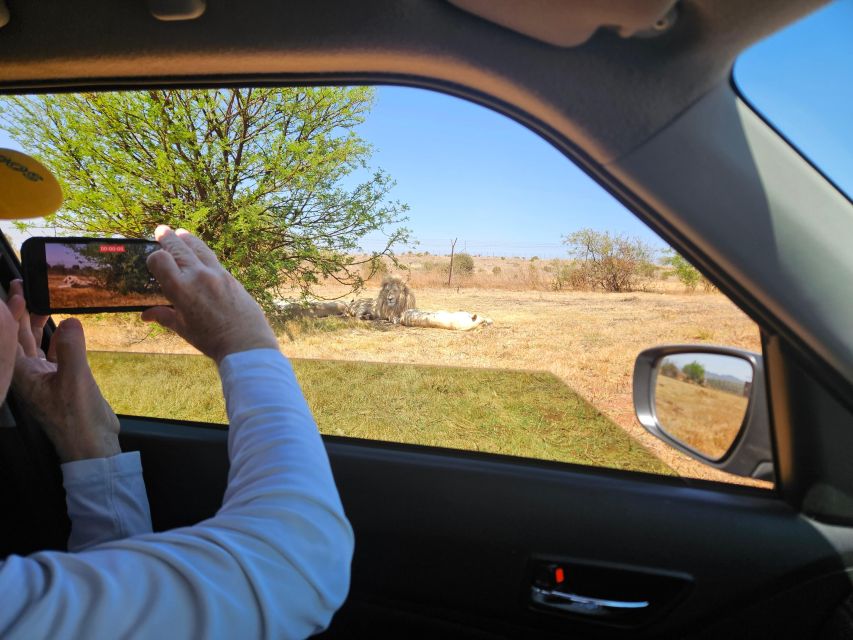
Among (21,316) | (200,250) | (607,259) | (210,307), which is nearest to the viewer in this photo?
(210,307)

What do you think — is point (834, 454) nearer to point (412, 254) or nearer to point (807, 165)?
point (807, 165)

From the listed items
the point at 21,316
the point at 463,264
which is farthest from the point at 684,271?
the point at 21,316

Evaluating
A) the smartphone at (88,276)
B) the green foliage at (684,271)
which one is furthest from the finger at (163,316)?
the green foliage at (684,271)

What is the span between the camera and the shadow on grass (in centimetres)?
218

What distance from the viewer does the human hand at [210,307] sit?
1.03m

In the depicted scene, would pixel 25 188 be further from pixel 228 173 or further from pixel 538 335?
pixel 538 335

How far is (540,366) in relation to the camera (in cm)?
253

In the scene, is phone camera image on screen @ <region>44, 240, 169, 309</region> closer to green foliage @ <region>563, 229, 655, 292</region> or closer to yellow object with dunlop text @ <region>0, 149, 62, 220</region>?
yellow object with dunlop text @ <region>0, 149, 62, 220</region>

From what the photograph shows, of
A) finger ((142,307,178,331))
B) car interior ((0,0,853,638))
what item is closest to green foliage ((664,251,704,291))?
car interior ((0,0,853,638))

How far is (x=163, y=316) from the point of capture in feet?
4.28

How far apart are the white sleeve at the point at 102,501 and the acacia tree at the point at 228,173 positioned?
1258mm

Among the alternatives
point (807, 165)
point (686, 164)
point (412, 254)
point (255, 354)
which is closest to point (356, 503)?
point (255, 354)

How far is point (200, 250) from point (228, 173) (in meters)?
1.68

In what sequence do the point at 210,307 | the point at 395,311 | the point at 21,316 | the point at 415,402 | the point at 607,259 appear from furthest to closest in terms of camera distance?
the point at 395,311, the point at 415,402, the point at 607,259, the point at 21,316, the point at 210,307
